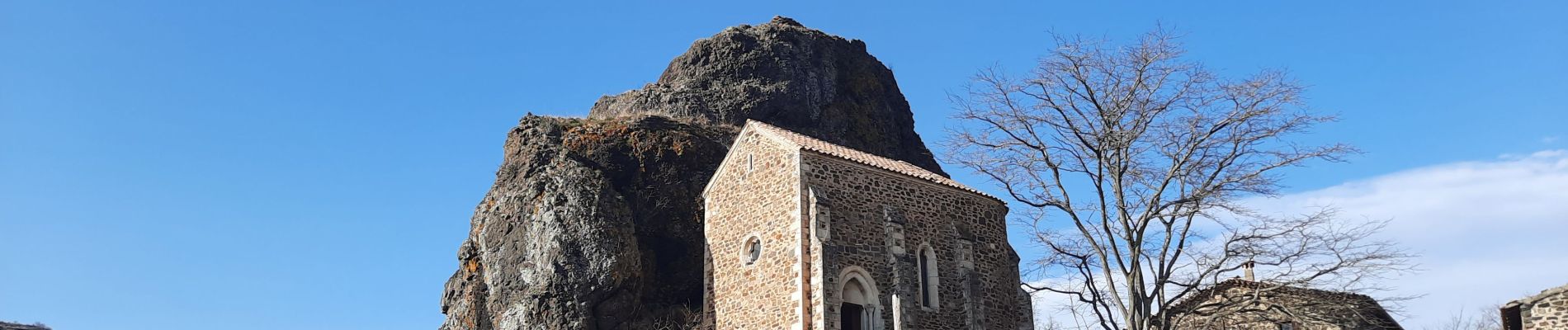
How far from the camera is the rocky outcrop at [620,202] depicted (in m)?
29.6

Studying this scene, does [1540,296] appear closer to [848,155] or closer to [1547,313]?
[1547,313]

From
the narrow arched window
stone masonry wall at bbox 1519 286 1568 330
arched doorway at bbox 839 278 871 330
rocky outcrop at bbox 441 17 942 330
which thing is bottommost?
stone masonry wall at bbox 1519 286 1568 330

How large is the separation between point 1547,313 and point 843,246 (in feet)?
47.4

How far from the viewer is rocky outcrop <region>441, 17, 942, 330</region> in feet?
97.1

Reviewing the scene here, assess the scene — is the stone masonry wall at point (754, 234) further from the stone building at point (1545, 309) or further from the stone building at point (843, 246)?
the stone building at point (1545, 309)

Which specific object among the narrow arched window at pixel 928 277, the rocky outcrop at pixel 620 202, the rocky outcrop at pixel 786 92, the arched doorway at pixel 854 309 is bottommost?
the arched doorway at pixel 854 309

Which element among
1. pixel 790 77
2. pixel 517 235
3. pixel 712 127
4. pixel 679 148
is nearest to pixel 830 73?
pixel 790 77

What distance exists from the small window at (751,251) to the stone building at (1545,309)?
16148 mm

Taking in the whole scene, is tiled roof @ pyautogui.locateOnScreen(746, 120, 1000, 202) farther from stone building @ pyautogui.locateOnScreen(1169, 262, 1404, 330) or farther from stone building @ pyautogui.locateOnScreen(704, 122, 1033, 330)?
stone building @ pyautogui.locateOnScreen(1169, 262, 1404, 330)

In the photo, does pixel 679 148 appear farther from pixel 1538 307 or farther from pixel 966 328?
pixel 1538 307

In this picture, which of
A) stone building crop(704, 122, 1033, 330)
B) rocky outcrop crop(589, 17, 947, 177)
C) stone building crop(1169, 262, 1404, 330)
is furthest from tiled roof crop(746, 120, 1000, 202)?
rocky outcrop crop(589, 17, 947, 177)

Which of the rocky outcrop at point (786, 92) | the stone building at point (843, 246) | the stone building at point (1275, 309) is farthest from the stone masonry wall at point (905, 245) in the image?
the rocky outcrop at point (786, 92)

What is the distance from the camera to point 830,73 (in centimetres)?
4206

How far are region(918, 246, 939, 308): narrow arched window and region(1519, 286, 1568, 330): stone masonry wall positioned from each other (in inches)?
482
